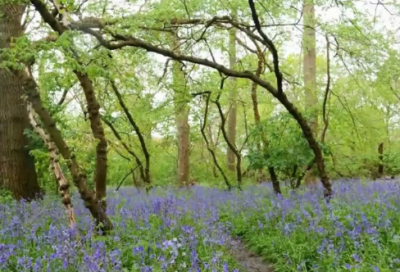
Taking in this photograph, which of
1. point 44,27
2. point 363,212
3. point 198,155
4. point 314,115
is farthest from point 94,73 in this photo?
point 198,155

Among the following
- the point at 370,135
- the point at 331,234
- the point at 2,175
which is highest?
the point at 370,135

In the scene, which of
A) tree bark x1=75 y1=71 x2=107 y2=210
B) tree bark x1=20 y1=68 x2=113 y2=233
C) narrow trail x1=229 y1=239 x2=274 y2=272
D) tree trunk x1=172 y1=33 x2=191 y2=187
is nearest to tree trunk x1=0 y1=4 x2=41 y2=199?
tree trunk x1=172 y1=33 x2=191 y2=187

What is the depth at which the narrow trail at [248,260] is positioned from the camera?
17.2ft

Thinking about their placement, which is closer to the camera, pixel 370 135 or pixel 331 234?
pixel 331 234

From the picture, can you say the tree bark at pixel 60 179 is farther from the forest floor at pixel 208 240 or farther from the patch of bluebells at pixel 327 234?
the patch of bluebells at pixel 327 234

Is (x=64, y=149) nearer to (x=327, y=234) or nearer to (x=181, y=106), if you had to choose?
(x=327, y=234)

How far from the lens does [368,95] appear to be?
8.82 meters

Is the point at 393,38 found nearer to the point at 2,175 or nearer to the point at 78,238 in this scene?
the point at 78,238

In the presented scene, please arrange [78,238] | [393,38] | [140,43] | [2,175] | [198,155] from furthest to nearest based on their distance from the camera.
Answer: [198,155], [2,175], [393,38], [140,43], [78,238]

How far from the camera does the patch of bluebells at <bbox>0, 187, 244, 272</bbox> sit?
3.89m

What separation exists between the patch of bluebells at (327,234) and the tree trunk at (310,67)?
3.06m

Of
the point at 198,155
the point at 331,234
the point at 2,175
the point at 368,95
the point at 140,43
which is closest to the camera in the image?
the point at 331,234

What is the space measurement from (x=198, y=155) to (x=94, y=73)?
2169 cm

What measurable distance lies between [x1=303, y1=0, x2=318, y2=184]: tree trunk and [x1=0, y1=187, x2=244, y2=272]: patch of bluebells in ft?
12.9
